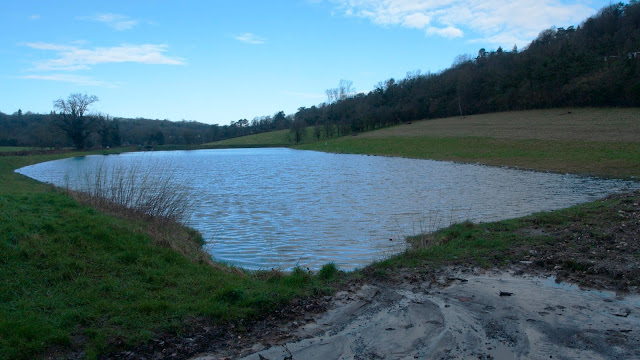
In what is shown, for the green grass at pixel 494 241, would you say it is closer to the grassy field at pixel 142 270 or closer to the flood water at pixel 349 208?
the grassy field at pixel 142 270

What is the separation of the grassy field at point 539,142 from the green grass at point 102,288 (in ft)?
84.5

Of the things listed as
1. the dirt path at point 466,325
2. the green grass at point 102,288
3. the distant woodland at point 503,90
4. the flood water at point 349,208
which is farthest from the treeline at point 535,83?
the green grass at point 102,288

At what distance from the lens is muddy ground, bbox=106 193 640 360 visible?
507 centimetres

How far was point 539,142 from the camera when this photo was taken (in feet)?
134

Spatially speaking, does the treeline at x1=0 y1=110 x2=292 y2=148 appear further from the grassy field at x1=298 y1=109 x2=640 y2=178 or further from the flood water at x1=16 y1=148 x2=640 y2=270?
the flood water at x1=16 y1=148 x2=640 y2=270

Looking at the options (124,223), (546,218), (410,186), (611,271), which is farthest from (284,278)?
(410,186)

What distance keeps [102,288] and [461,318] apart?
211 inches

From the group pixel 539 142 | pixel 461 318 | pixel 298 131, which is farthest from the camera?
pixel 298 131

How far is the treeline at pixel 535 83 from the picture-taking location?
59.6 meters

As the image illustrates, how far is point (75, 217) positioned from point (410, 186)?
60.5 feet

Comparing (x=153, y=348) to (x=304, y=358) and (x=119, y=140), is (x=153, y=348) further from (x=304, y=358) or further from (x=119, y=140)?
(x=119, y=140)

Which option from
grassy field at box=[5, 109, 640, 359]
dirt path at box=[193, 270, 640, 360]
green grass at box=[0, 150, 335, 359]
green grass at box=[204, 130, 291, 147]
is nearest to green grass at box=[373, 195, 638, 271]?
grassy field at box=[5, 109, 640, 359]

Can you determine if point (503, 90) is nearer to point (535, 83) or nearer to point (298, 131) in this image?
point (535, 83)

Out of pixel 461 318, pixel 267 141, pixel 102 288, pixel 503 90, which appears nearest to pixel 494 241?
pixel 461 318
